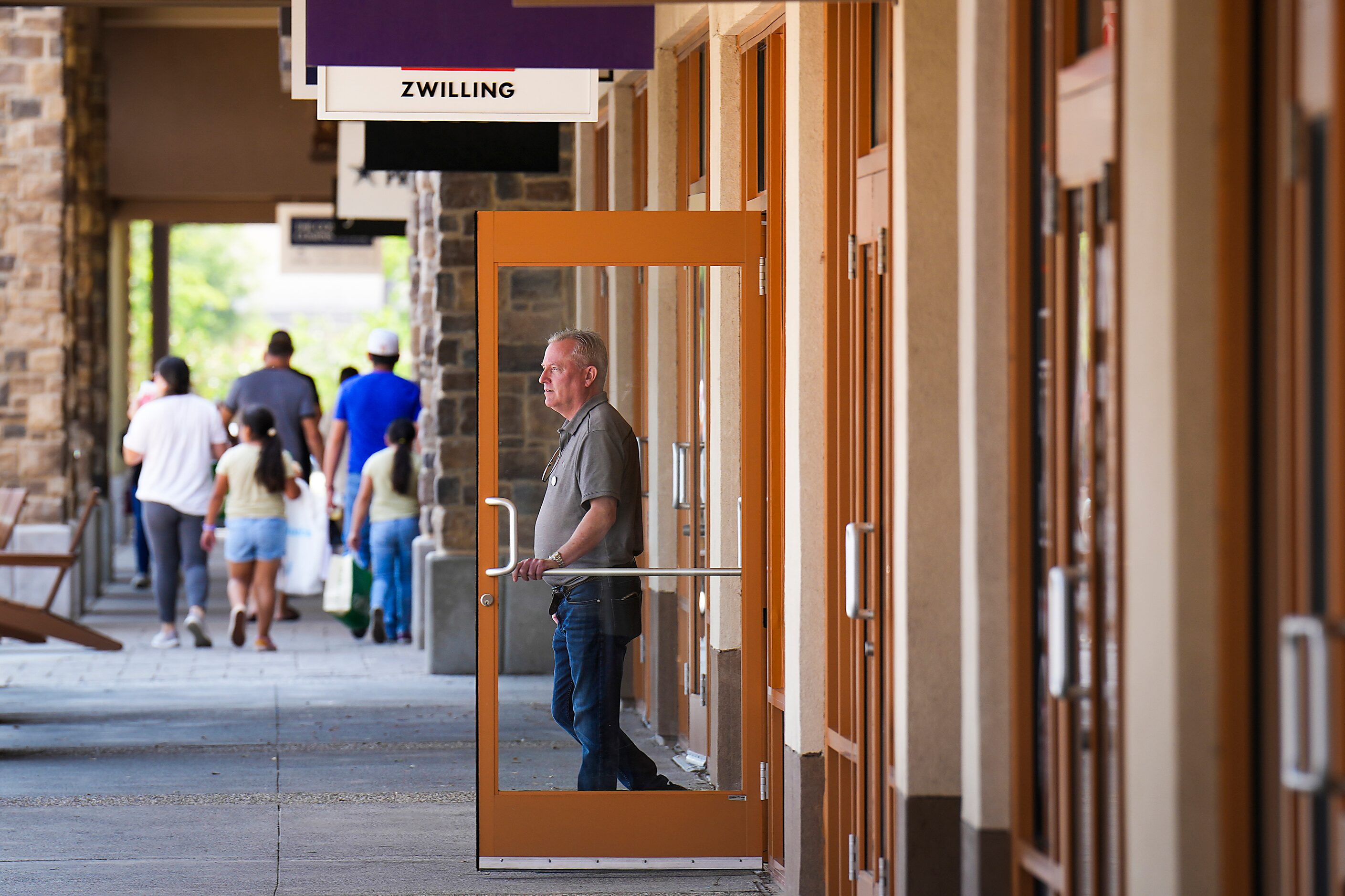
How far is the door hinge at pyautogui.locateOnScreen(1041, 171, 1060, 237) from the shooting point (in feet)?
12.4

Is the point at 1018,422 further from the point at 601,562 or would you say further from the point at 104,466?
the point at 104,466

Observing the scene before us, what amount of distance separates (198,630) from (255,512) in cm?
94

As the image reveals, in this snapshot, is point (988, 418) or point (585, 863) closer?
point (988, 418)

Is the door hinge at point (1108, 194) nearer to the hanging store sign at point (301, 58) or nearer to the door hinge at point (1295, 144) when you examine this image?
the door hinge at point (1295, 144)

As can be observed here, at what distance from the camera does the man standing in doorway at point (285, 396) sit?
44.1ft

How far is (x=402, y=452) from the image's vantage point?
12.2 m

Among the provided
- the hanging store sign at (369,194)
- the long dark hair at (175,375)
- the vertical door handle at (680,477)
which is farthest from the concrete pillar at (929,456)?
the hanging store sign at (369,194)

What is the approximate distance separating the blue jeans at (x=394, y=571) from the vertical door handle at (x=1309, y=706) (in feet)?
32.5

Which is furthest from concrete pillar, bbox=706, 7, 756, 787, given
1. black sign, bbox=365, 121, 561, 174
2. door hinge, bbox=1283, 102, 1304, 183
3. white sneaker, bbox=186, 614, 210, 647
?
white sneaker, bbox=186, 614, 210, 647

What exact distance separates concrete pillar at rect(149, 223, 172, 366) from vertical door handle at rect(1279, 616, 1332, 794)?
873 inches

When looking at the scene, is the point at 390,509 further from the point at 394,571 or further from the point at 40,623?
the point at 40,623

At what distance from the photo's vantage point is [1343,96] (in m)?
2.68

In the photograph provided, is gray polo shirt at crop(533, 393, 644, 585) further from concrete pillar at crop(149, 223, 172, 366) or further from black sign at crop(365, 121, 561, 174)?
concrete pillar at crop(149, 223, 172, 366)

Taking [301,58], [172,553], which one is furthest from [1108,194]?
[172,553]
